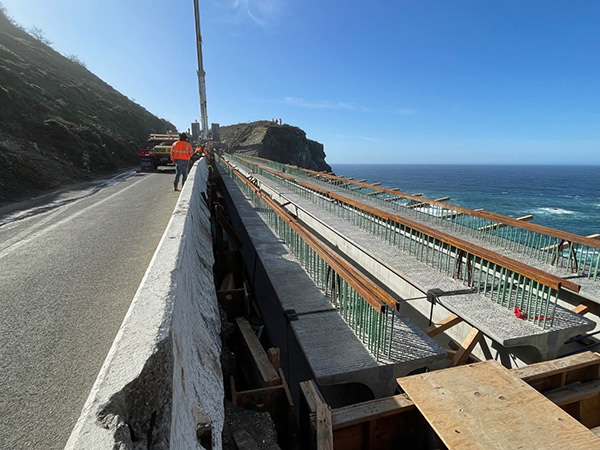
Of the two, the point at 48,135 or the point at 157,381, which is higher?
the point at 48,135

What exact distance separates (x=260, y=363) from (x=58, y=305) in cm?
262

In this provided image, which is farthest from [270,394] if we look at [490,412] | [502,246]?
[502,246]

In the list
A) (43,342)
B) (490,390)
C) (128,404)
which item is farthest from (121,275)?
(490,390)

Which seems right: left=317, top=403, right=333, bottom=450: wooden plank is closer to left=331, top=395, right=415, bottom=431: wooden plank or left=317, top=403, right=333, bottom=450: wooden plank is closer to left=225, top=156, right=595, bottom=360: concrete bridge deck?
left=331, top=395, right=415, bottom=431: wooden plank

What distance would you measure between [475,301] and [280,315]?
371 centimetres

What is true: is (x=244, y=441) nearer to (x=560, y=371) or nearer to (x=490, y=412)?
(x=490, y=412)

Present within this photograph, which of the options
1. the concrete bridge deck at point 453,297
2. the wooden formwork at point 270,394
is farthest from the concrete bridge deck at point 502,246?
the wooden formwork at point 270,394

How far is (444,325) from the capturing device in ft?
18.8

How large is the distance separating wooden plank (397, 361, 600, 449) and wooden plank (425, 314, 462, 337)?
202 centimetres

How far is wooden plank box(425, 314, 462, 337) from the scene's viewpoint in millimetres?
5656

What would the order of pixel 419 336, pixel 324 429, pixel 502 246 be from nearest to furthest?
pixel 324 429 → pixel 419 336 → pixel 502 246

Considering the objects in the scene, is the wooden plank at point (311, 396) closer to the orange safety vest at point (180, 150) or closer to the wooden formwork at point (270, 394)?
the wooden formwork at point (270, 394)

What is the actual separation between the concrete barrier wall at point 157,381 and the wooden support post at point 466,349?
13.4ft

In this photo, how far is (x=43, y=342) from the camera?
3.32 metres
